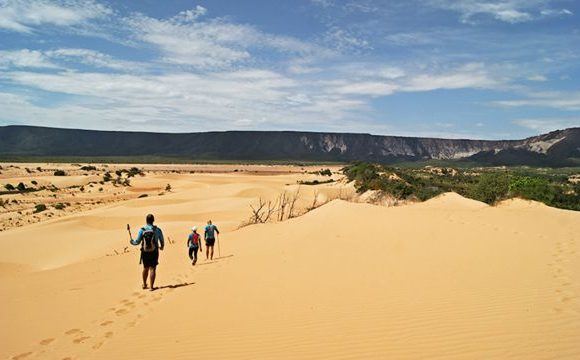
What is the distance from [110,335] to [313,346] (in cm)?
326

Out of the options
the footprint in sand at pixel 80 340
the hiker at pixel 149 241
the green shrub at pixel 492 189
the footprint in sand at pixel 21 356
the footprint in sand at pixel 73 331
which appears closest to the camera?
the footprint in sand at pixel 21 356

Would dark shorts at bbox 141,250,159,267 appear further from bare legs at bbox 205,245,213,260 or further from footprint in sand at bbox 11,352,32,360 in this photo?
bare legs at bbox 205,245,213,260

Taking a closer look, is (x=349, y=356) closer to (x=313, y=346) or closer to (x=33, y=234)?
(x=313, y=346)

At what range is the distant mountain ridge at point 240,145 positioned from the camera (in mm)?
174750

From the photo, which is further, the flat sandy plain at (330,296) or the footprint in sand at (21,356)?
the footprint in sand at (21,356)

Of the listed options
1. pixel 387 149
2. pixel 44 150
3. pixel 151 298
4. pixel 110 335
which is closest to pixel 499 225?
pixel 151 298

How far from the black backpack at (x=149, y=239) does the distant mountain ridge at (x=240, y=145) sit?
15889 centimetres

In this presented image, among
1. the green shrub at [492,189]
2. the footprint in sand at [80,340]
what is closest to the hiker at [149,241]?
the footprint in sand at [80,340]

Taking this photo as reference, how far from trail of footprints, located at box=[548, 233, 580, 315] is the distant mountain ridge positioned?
159026mm

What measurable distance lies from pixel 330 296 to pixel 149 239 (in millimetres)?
3939

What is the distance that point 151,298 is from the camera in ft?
29.6

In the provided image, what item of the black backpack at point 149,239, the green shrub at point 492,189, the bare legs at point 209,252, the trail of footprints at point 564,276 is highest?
the green shrub at point 492,189

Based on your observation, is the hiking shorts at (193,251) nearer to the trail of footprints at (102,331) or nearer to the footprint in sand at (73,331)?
the trail of footprints at (102,331)

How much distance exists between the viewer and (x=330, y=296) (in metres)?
7.87
